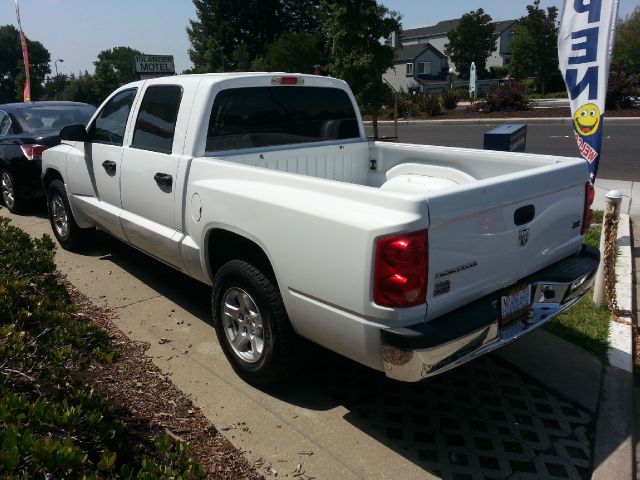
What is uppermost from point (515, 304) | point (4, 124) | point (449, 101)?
point (4, 124)

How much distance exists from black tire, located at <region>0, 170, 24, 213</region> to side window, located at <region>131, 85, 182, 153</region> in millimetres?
4495

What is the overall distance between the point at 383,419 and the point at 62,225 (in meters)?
4.69

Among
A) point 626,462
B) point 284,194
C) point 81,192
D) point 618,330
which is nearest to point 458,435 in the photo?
point 626,462

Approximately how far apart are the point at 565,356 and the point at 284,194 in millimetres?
2384

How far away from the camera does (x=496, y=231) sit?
2846mm

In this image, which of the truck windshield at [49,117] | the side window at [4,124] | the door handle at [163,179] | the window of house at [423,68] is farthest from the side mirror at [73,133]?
the window of house at [423,68]

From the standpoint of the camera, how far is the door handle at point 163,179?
13.2 ft

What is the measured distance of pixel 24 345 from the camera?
2746 millimetres

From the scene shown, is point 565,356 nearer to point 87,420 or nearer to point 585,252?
point 585,252

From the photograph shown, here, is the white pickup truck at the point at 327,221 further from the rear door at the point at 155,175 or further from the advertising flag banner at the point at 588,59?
the advertising flag banner at the point at 588,59

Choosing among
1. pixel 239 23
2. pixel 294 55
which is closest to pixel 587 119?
pixel 294 55

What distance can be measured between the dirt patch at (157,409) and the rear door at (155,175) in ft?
2.75

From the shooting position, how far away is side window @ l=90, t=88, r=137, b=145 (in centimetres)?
491

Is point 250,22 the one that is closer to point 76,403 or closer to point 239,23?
point 239,23
